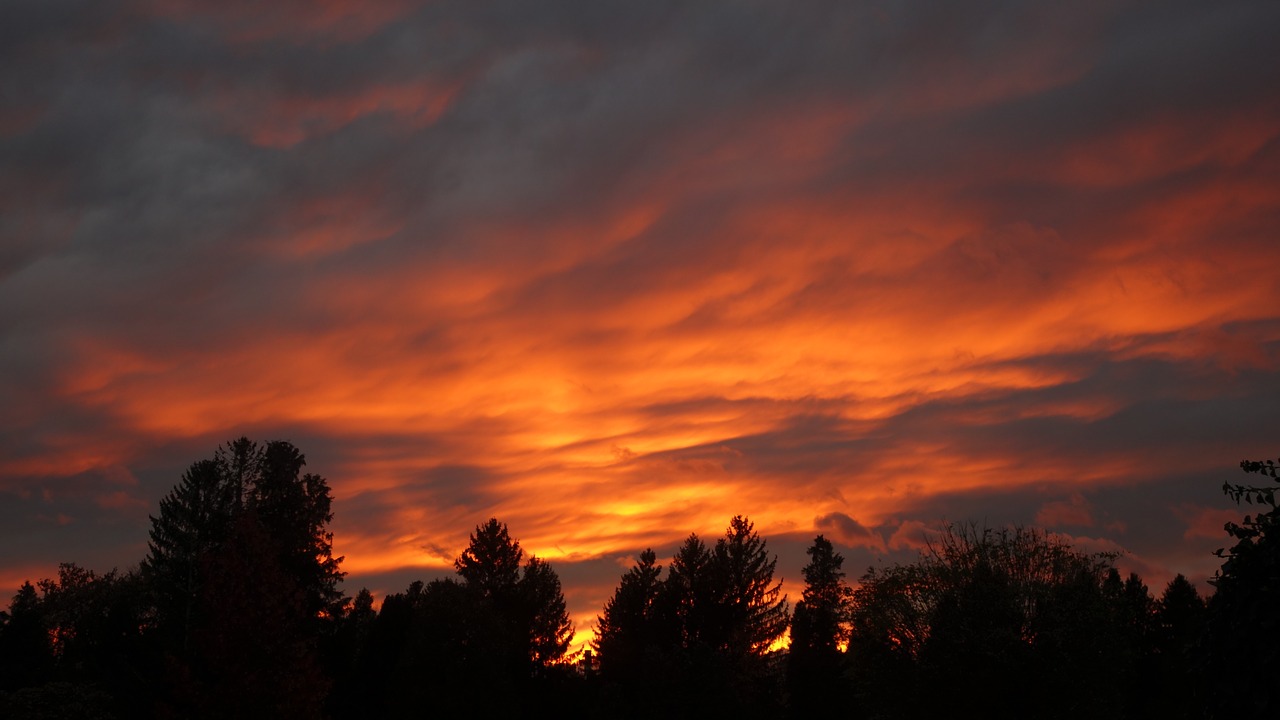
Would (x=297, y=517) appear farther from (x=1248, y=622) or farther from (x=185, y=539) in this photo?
(x=1248, y=622)

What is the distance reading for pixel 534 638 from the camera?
330 ft

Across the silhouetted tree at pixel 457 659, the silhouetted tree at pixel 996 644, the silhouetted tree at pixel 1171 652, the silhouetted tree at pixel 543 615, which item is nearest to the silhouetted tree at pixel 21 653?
the silhouetted tree at pixel 457 659

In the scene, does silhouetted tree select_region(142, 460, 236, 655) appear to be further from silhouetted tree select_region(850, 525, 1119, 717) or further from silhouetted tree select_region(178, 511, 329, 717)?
silhouetted tree select_region(850, 525, 1119, 717)

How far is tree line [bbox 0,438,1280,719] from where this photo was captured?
153 feet

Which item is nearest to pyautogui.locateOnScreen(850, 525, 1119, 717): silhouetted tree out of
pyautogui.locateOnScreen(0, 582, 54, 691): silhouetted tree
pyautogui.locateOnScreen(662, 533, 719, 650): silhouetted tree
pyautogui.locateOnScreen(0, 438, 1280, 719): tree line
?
pyautogui.locateOnScreen(0, 438, 1280, 719): tree line

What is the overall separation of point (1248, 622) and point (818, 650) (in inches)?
3522

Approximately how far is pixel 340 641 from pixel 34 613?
69.0 ft

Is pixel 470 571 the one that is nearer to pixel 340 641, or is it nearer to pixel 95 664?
pixel 340 641

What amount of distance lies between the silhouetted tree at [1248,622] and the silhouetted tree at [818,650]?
205ft

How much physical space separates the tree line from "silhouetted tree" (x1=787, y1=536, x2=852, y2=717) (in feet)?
0.69

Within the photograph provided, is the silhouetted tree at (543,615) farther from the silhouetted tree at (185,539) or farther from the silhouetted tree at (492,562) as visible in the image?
the silhouetted tree at (185,539)

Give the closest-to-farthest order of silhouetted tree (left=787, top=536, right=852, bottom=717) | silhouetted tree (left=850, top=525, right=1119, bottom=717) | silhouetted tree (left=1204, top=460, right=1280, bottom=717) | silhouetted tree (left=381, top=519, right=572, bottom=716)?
silhouetted tree (left=1204, top=460, right=1280, bottom=717)
silhouetted tree (left=850, top=525, right=1119, bottom=717)
silhouetted tree (left=381, top=519, right=572, bottom=716)
silhouetted tree (left=787, top=536, right=852, bottom=717)

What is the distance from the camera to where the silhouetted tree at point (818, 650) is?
89375 mm

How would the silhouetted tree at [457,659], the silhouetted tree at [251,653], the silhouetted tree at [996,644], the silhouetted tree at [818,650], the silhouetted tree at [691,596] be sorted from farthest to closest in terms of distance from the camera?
the silhouetted tree at [691,596]
the silhouetted tree at [818,650]
the silhouetted tree at [457,659]
the silhouetted tree at [996,644]
the silhouetted tree at [251,653]
